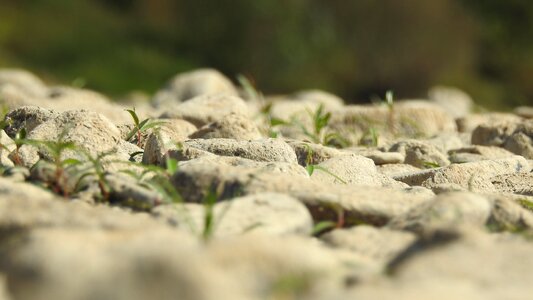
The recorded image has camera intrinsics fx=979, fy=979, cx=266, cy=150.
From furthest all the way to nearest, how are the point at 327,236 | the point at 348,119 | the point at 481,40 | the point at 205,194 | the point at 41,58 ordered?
1. the point at 481,40
2. the point at 41,58
3. the point at 348,119
4. the point at 205,194
5. the point at 327,236

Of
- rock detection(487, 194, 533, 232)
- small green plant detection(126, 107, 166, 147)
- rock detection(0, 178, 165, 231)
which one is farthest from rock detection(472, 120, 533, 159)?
rock detection(0, 178, 165, 231)

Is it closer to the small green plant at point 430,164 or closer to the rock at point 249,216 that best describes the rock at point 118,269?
the rock at point 249,216

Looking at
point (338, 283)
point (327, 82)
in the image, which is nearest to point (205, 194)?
point (338, 283)

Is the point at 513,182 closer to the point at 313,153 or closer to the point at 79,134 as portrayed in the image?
the point at 313,153

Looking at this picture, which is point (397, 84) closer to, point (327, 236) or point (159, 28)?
point (159, 28)

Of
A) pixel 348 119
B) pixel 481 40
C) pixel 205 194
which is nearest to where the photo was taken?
pixel 205 194

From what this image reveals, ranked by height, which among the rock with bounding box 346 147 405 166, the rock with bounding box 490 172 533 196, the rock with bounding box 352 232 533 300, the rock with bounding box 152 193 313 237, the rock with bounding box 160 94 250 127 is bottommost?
the rock with bounding box 352 232 533 300

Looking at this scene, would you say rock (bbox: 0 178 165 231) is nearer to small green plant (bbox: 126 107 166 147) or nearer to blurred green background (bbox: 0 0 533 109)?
small green plant (bbox: 126 107 166 147)
